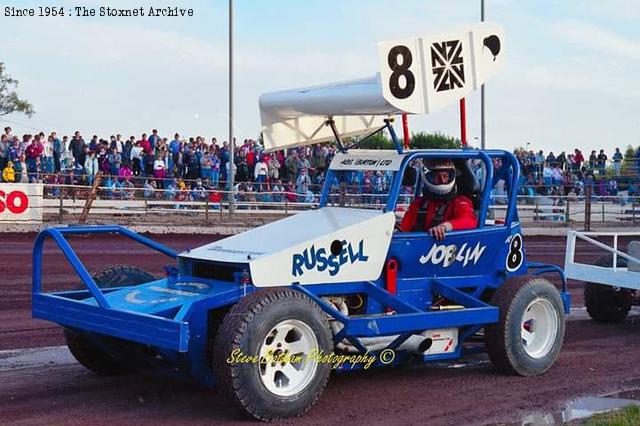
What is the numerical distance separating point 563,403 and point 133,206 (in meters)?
19.0

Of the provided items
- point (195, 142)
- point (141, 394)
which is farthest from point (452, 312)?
point (195, 142)

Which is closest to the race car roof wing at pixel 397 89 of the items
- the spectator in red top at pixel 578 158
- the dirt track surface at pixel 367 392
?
the dirt track surface at pixel 367 392

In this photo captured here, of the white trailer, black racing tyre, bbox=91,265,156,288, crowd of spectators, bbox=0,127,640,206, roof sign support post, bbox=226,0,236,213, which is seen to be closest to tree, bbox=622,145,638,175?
crowd of spectators, bbox=0,127,640,206

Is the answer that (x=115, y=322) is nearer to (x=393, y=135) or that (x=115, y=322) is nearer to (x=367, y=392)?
(x=367, y=392)

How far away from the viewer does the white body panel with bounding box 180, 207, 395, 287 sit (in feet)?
22.7

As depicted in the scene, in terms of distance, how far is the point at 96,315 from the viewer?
6.76 m

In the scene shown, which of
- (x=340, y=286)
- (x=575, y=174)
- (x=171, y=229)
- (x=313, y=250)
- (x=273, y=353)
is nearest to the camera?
(x=273, y=353)

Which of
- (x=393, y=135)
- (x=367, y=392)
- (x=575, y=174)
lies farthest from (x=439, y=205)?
(x=575, y=174)

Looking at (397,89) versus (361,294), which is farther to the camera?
(361,294)

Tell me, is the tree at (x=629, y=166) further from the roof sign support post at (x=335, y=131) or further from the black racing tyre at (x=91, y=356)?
the black racing tyre at (x=91, y=356)

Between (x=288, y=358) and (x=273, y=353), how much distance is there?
123 millimetres

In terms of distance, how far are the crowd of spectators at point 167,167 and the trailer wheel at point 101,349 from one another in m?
14.7

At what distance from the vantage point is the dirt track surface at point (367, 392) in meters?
6.64

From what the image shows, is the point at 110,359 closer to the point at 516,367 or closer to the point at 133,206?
the point at 516,367
